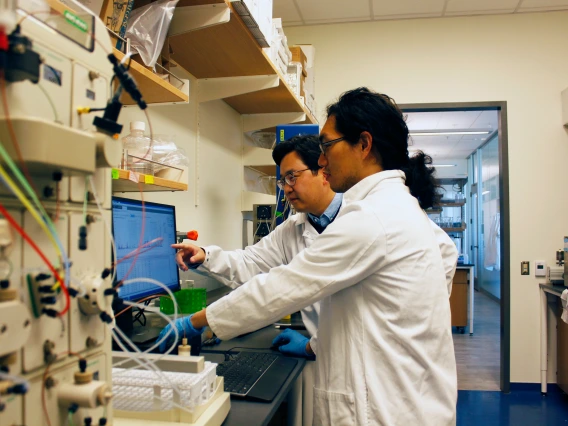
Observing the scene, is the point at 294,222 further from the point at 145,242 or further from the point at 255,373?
the point at 255,373

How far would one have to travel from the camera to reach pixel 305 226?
1.98 meters

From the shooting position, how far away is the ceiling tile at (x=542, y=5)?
325cm

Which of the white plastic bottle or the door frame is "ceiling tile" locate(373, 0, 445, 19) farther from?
the white plastic bottle

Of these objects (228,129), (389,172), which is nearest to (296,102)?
(228,129)

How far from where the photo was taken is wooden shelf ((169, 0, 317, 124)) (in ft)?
5.67

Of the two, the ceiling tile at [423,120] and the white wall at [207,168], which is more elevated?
the ceiling tile at [423,120]

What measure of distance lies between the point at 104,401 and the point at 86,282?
6.1 inches

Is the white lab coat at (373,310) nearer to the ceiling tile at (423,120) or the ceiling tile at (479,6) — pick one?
the ceiling tile at (479,6)

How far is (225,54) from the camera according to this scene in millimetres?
1965

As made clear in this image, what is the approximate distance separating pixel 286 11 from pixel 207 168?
1.63 metres

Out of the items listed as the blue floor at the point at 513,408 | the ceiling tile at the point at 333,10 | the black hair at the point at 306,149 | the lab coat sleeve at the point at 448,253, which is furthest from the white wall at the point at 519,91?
the lab coat sleeve at the point at 448,253

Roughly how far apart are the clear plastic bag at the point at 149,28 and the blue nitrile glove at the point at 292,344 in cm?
94

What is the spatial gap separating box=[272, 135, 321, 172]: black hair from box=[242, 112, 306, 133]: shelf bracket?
88cm

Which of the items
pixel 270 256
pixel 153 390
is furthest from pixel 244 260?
pixel 153 390
